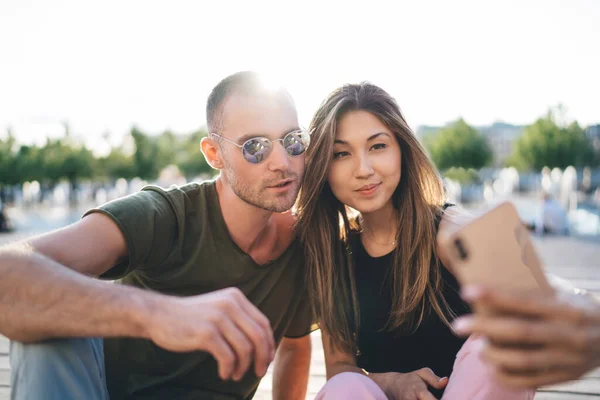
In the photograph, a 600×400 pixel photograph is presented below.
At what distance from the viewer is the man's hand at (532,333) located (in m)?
1.00

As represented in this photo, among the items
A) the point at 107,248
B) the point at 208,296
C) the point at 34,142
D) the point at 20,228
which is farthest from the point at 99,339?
the point at 34,142

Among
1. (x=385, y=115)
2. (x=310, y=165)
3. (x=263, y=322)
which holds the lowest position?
(x=263, y=322)

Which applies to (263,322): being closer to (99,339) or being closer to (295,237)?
(99,339)

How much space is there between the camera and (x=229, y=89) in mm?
2699

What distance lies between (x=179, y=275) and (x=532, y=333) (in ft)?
5.48

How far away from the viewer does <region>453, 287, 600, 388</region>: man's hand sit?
1.00 m

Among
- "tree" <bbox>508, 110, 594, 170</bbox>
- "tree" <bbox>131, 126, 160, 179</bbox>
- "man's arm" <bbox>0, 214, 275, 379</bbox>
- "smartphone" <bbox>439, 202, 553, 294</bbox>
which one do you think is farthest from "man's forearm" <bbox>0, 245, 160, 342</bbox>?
"tree" <bbox>131, 126, 160, 179</bbox>

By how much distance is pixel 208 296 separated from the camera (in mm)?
1408

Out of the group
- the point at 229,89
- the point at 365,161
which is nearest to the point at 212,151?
the point at 229,89

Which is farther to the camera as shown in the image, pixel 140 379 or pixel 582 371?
pixel 140 379

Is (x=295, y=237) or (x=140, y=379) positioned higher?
(x=295, y=237)

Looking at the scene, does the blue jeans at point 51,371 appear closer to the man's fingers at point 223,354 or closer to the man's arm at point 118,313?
the man's arm at point 118,313

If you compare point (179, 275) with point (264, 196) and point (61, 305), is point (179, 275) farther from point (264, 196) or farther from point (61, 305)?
point (61, 305)

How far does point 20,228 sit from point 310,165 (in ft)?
70.2
